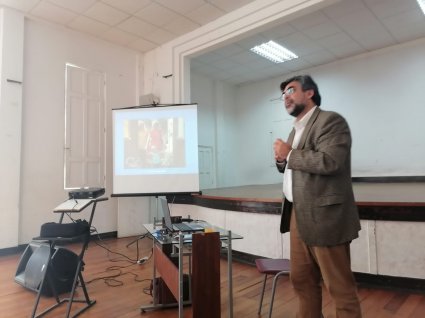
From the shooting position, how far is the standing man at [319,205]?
1.31m

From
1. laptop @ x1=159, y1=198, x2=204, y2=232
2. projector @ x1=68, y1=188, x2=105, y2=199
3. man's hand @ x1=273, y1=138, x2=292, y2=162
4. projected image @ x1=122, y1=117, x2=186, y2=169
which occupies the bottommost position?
laptop @ x1=159, y1=198, x2=204, y2=232

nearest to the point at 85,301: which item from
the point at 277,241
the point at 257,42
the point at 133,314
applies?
the point at 133,314

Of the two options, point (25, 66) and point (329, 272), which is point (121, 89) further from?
point (329, 272)

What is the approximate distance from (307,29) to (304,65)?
1844mm

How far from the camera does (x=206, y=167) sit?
745cm

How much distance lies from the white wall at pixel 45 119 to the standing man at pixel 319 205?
13.2 ft

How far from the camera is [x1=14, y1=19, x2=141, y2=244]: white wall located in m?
4.24

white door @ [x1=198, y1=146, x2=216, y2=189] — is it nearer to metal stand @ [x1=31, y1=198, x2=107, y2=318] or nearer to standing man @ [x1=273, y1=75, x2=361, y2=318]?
metal stand @ [x1=31, y1=198, x2=107, y2=318]

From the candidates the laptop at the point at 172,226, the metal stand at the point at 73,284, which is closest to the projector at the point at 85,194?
the metal stand at the point at 73,284

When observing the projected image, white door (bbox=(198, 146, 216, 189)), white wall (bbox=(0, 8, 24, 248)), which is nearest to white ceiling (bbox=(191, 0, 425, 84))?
white door (bbox=(198, 146, 216, 189))

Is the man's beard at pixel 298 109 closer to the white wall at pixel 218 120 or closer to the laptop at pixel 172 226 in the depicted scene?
the laptop at pixel 172 226

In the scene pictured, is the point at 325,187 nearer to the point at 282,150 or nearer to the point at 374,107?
the point at 282,150

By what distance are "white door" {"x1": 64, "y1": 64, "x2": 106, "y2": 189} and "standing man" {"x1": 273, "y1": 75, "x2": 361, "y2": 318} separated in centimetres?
407

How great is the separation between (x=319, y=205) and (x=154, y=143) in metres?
2.19
